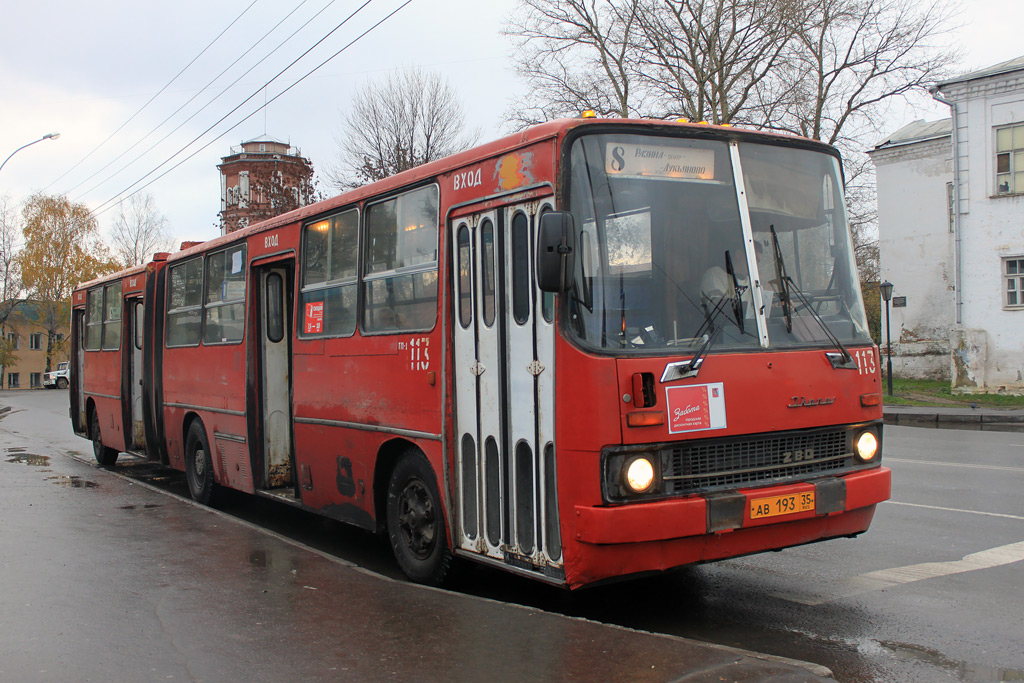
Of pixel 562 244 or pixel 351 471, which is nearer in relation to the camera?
pixel 562 244

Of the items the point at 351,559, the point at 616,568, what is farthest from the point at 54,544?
the point at 616,568

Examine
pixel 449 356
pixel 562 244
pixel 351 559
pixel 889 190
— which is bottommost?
pixel 351 559

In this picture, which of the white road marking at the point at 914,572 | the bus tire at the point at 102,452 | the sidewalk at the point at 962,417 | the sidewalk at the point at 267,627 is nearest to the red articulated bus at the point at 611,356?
the sidewalk at the point at 267,627

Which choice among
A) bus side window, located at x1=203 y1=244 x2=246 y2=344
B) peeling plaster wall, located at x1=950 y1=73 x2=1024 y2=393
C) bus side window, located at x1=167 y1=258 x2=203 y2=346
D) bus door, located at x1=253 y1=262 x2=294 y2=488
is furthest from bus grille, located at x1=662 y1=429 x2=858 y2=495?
peeling plaster wall, located at x1=950 y1=73 x2=1024 y2=393

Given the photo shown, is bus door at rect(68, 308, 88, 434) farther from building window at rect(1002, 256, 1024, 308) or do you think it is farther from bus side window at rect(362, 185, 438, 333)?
building window at rect(1002, 256, 1024, 308)

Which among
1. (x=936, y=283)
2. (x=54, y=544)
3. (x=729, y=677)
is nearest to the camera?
(x=729, y=677)

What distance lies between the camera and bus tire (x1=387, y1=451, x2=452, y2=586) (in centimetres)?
628

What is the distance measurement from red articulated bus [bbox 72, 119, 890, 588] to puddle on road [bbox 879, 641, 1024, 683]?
782 millimetres

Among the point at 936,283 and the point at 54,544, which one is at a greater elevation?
the point at 936,283

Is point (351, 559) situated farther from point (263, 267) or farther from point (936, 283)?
point (936, 283)

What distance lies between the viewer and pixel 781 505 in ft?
17.1

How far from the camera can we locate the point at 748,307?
5379mm

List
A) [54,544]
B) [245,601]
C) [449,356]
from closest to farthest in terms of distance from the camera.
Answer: [245,601] < [449,356] < [54,544]

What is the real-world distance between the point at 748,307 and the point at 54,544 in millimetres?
5736
